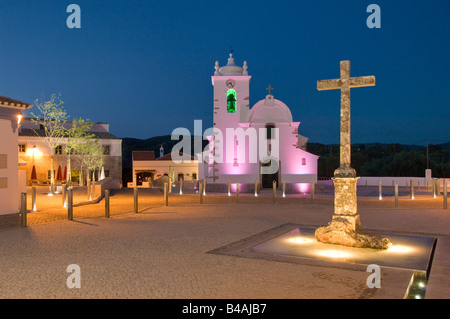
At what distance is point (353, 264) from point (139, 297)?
3695 mm

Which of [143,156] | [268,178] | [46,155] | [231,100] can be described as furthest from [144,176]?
[268,178]

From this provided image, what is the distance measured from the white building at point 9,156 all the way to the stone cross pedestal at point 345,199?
10.9m

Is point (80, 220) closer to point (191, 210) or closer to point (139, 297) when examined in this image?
point (191, 210)

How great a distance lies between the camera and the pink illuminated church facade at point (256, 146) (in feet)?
88.1

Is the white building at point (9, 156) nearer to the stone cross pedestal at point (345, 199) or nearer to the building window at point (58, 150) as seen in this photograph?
the stone cross pedestal at point (345, 199)

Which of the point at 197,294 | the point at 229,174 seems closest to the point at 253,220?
the point at 197,294

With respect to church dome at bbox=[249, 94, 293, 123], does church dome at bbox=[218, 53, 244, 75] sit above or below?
above

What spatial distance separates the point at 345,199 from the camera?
28.0 feet

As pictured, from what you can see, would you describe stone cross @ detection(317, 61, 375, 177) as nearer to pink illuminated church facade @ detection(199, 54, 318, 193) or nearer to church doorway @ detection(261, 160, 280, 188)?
pink illuminated church facade @ detection(199, 54, 318, 193)

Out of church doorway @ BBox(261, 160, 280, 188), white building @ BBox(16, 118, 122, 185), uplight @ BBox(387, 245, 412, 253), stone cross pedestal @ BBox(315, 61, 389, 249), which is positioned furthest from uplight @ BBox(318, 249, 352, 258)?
white building @ BBox(16, 118, 122, 185)

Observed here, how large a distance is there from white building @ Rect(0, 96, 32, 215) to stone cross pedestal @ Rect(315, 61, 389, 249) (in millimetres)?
10940

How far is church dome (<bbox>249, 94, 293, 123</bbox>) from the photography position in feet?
88.5

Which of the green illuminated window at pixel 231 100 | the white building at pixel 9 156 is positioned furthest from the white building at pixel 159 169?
the white building at pixel 9 156
